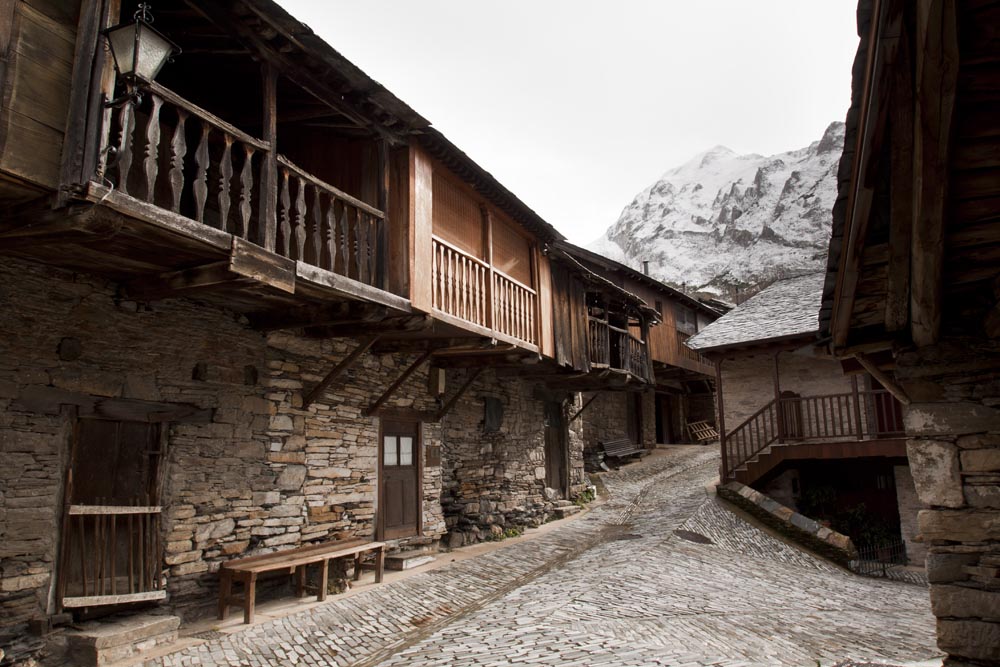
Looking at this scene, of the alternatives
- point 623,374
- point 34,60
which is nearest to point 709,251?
point 623,374

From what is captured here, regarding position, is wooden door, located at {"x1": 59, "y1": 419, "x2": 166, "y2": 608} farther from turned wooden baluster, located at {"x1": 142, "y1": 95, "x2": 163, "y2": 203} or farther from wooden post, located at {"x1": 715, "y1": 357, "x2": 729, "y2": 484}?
wooden post, located at {"x1": 715, "y1": 357, "x2": 729, "y2": 484}

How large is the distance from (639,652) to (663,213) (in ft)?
196

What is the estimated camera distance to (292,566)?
285 inches

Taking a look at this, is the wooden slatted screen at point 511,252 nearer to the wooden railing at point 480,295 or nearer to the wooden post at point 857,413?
the wooden railing at point 480,295

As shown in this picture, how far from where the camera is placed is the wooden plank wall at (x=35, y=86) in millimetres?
4266

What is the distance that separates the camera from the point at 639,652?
222 inches

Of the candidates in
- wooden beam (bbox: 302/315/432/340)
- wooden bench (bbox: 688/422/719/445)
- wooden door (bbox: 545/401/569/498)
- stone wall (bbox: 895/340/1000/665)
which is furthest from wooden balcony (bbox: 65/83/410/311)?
wooden bench (bbox: 688/422/719/445)

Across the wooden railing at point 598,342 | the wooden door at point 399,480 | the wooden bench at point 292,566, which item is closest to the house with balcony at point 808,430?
the wooden railing at point 598,342

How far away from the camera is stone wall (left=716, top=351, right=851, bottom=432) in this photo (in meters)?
15.4

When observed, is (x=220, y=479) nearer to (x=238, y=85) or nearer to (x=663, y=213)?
(x=238, y=85)

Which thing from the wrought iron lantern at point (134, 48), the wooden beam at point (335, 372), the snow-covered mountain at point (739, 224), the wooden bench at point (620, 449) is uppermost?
the snow-covered mountain at point (739, 224)

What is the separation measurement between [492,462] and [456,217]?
530cm

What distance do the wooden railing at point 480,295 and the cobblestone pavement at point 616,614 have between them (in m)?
3.53

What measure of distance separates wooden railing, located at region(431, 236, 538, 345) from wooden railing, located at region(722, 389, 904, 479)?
6961 millimetres
